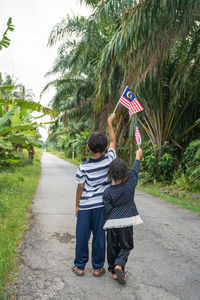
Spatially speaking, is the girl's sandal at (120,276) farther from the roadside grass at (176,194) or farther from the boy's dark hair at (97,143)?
the roadside grass at (176,194)

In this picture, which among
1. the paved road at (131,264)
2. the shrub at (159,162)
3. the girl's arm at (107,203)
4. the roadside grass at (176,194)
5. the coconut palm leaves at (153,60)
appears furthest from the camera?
the shrub at (159,162)

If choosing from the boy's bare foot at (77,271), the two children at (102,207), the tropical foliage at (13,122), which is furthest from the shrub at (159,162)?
the boy's bare foot at (77,271)

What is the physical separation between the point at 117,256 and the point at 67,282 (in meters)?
0.55

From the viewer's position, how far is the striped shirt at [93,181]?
2944mm

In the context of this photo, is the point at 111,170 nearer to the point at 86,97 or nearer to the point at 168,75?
the point at 168,75

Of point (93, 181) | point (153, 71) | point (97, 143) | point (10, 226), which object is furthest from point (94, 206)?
point (153, 71)

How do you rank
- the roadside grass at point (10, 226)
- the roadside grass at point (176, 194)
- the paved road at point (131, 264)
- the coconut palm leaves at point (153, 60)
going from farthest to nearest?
1. the roadside grass at point (176, 194)
2. the coconut palm leaves at point (153, 60)
3. the roadside grass at point (10, 226)
4. the paved road at point (131, 264)

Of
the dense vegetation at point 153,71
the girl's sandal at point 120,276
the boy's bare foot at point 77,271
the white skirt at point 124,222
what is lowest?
the boy's bare foot at point 77,271

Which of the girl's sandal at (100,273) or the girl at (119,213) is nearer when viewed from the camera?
the girl at (119,213)

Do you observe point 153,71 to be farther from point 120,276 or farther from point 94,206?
point 120,276

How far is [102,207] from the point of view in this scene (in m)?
2.96

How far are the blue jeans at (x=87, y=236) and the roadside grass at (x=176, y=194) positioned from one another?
3707mm

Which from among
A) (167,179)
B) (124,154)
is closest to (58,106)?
(124,154)

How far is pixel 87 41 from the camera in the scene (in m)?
9.02
